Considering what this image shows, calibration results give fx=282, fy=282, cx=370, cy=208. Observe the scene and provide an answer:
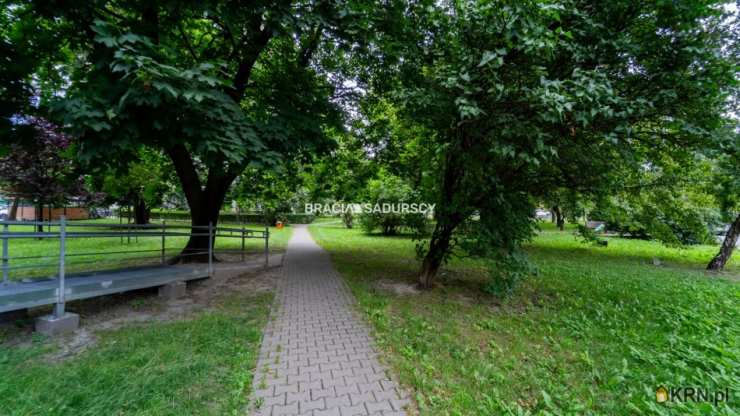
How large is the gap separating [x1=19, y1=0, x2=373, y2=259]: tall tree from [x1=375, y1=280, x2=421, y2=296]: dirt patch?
3096mm

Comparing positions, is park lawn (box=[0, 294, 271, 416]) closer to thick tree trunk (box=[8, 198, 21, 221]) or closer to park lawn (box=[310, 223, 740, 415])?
park lawn (box=[310, 223, 740, 415])

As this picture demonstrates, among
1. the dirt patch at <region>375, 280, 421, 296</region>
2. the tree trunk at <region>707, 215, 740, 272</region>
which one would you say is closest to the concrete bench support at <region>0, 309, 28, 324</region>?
the dirt patch at <region>375, 280, 421, 296</region>

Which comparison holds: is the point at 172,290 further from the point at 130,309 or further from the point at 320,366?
the point at 320,366

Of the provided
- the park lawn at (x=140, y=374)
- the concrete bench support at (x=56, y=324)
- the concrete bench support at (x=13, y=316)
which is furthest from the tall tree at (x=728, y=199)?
the concrete bench support at (x=13, y=316)

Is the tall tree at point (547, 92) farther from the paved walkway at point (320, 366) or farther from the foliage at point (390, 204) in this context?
the paved walkway at point (320, 366)

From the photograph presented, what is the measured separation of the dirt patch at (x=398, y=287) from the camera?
5.41m

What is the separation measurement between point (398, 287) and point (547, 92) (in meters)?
4.25

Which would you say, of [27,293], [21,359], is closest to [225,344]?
[21,359]

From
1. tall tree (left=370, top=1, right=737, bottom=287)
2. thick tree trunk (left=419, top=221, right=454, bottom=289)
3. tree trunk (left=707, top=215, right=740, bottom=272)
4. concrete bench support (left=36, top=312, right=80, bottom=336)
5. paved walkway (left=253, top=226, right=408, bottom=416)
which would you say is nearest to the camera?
paved walkway (left=253, top=226, right=408, bottom=416)

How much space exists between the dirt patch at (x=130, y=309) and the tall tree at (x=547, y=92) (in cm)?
417

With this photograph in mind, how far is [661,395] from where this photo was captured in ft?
8.25

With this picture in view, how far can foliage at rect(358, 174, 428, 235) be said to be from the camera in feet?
18.5

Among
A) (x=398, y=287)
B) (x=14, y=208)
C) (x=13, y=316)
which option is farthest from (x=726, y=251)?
(x=14, y=208)

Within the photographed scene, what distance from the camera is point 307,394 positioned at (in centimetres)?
237
